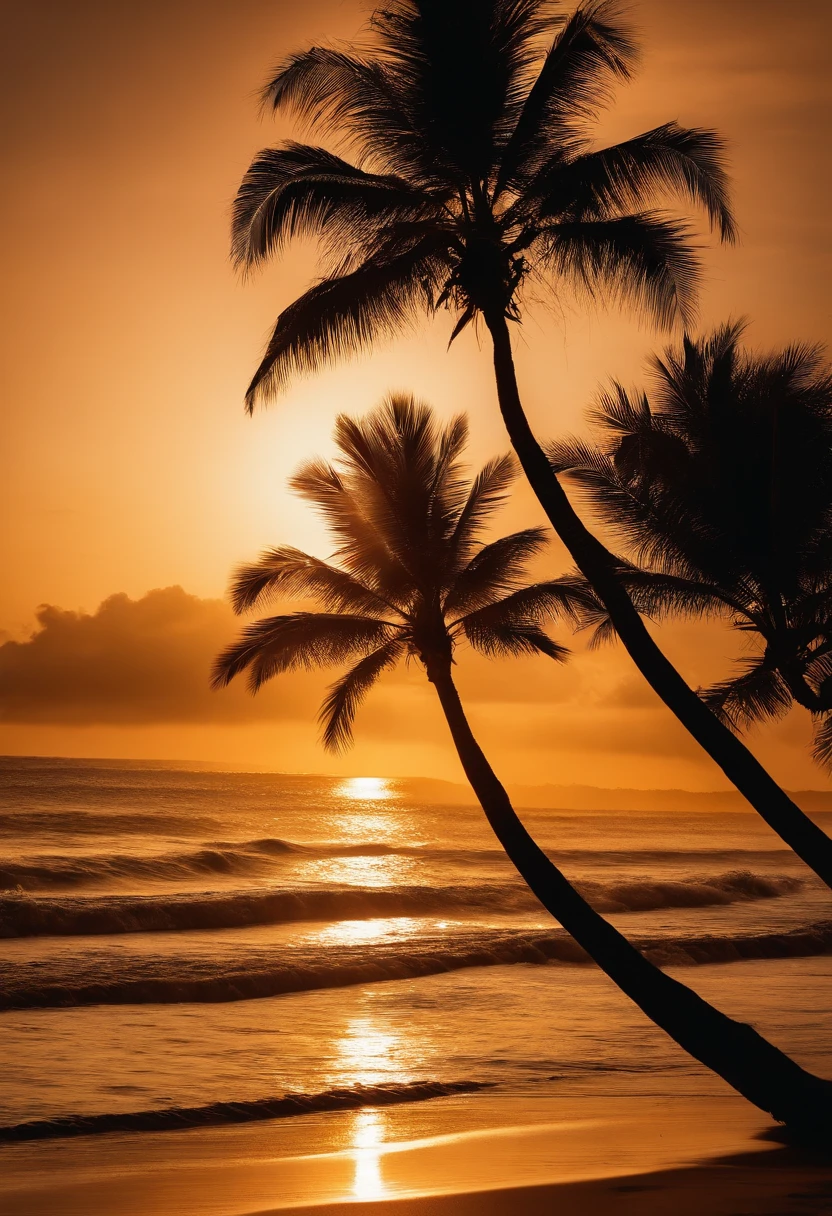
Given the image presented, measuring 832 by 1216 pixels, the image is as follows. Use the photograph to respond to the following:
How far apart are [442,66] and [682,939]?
19.9 meters

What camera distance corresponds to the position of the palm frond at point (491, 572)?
12.4 m

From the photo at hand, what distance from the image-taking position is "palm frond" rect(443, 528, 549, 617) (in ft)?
40.7

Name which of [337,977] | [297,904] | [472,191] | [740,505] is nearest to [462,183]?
[472,191]

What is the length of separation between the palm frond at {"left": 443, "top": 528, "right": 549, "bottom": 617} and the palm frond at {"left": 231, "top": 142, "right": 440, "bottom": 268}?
164 inches

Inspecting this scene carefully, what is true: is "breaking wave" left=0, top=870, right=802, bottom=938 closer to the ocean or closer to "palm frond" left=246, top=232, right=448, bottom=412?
the ocean

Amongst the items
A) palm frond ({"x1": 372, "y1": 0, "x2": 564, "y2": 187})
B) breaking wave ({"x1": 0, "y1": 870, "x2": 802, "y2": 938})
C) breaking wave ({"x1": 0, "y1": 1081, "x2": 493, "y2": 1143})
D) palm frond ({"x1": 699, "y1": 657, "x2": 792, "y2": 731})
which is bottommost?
breaking wave ({"x1": 0, "y1": 870, "x2": 802, "y2": 938})

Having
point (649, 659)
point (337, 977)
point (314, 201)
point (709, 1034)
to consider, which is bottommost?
point (337, 977)

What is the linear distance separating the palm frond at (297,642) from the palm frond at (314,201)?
4465 mm

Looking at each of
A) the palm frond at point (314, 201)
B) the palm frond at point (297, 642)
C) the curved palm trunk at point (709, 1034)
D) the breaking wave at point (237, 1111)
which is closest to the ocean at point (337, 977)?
the breaking wave at point (237, 1111)

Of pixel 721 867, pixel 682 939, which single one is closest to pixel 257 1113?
pixel 682 939

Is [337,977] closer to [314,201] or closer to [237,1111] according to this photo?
[237,1111]

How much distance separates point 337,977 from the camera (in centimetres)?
1878

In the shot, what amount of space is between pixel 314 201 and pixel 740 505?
16.4ft

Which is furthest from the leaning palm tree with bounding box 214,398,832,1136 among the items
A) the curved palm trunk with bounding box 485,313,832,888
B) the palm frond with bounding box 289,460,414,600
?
the curved palm trunk with bounding box 485,313,832,888
